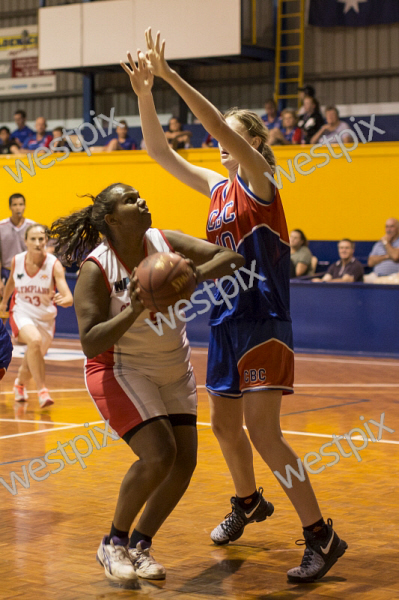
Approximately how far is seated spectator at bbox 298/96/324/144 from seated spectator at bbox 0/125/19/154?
6.37m

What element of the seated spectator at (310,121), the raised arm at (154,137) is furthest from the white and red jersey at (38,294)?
the seated spectator at (310,121)

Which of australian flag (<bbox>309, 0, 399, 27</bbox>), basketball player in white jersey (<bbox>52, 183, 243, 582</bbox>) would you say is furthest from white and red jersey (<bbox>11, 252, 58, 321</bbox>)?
australian flag (<bbox>309, 0, 399, 27</bbox>)

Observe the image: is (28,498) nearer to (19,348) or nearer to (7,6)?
(19,348)

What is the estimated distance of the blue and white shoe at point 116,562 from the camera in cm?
387

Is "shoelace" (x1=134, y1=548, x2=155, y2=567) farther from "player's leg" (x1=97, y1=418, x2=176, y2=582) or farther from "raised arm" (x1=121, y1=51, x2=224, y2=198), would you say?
"raised arm" (x1=121, y1=51, x2=224, y2=198)

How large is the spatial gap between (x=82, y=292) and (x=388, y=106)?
605 inches

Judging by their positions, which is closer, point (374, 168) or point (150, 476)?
point (150, 476)

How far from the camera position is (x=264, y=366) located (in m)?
4.13

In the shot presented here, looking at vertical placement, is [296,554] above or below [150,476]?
below

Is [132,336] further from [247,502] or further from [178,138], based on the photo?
[178,138]

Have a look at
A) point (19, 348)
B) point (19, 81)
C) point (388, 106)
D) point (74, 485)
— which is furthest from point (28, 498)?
point (19, 81)

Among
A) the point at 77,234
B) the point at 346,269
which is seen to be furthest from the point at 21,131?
the point at 77,234

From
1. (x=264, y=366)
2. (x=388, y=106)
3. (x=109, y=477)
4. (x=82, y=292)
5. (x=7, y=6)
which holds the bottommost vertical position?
(x=109, y=477)

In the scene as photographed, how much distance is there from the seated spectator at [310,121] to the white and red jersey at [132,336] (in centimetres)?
1155
